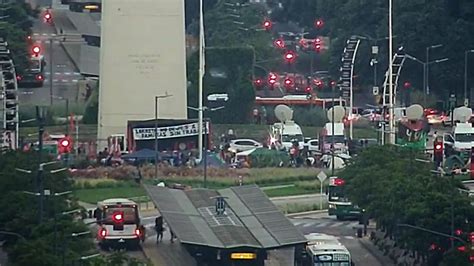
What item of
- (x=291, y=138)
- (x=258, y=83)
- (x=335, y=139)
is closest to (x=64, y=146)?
(x=335, y=139)

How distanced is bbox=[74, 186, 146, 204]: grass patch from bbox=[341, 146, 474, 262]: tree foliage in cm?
772

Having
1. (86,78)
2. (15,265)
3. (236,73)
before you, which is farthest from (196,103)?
(15,265)

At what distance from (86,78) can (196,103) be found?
52.8 ft

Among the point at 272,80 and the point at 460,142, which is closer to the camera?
the point at 460,142

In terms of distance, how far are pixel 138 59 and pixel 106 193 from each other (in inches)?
543

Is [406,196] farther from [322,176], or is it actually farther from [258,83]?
[258,83]

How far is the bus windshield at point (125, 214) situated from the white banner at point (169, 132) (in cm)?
2377

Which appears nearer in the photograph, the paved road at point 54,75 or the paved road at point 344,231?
the paved road at point 344,231

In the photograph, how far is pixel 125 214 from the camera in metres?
64.7

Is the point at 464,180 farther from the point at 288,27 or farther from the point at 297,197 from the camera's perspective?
the point at 288,27

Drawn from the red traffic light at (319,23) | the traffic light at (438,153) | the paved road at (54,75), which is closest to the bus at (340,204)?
the traffic light at (438,153)

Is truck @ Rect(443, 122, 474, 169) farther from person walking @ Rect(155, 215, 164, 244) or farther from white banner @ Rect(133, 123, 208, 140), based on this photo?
person walking @ Rect(155, 215, 164, 244)

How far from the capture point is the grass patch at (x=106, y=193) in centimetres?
7689

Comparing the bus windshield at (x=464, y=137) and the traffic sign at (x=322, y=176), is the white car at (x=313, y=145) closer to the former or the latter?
the bus windshield at (x=464, y=137)
